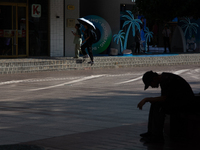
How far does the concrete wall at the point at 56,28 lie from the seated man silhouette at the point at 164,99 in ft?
53.8

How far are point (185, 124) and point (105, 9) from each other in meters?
18.5

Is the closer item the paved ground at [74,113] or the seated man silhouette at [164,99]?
the seated man silhouette at [164,99]

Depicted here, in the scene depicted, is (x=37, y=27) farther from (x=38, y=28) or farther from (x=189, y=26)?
(x=189, y=26)

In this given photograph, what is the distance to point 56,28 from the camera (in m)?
22.0

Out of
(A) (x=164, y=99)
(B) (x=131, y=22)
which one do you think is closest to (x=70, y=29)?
(B) (x=131, y=22)

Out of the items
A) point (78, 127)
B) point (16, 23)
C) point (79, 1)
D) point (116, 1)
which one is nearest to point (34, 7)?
point (16, 23)

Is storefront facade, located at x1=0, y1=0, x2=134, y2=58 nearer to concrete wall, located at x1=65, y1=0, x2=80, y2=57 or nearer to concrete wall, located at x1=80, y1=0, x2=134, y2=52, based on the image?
concrete wall, located at x1=65, y1=0, x2=80, y2=57

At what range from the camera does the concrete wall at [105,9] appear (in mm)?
23938

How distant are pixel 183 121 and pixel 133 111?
2751mm

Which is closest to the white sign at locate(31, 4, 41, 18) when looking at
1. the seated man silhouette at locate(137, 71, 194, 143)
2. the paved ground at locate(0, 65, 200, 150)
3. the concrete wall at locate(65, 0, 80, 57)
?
the concrete wall at locate(65, 0, 80, 57)

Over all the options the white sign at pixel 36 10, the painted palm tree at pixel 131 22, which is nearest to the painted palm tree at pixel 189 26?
the painted palm tree at pixel 131 22

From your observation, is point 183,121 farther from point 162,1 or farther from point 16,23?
point 16,23

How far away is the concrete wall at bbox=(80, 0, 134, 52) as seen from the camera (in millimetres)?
23938

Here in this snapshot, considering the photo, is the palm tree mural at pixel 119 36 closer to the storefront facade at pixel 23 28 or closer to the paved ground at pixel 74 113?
the storefront facade at pixel 23 28
